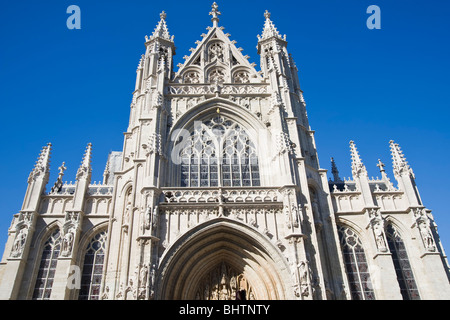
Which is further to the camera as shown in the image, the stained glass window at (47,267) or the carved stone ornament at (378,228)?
the carved stone ornament at (378,228)

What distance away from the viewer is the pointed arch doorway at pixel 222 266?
647 inches

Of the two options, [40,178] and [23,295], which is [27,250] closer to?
[23,295]

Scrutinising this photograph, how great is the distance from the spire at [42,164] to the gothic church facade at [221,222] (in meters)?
0.06

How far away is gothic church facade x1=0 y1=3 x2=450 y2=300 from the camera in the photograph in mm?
16750

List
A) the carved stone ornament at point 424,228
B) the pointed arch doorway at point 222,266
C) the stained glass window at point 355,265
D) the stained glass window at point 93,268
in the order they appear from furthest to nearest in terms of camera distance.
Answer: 1. the carved stone ornament at point 424,228
2. the stained glass window at point 355,265
3. the stained glass window at point 93,268
4. the pointed arch doorway at point 222,266

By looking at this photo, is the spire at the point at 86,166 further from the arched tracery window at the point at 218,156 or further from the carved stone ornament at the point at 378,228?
the carved stone ornament at the point at 378,228

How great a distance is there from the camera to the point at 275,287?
1661 cm

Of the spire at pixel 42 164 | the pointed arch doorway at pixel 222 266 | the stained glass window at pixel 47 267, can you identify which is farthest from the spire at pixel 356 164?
the spire at pixel 42 164

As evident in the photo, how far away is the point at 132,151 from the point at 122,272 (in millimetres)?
7133

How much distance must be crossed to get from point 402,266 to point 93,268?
14.7 meters

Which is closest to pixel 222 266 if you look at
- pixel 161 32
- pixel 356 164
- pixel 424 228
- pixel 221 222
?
pixel 221 222

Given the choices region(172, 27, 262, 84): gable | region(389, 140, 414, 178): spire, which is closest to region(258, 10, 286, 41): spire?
region(172, 27, 262, 84): gable

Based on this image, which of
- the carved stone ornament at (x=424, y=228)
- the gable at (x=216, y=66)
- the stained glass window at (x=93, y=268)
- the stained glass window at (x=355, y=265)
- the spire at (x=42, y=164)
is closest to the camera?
the stained glass window at (x=93, y=268)

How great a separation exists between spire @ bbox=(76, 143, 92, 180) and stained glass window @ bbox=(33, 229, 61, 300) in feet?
10.2
